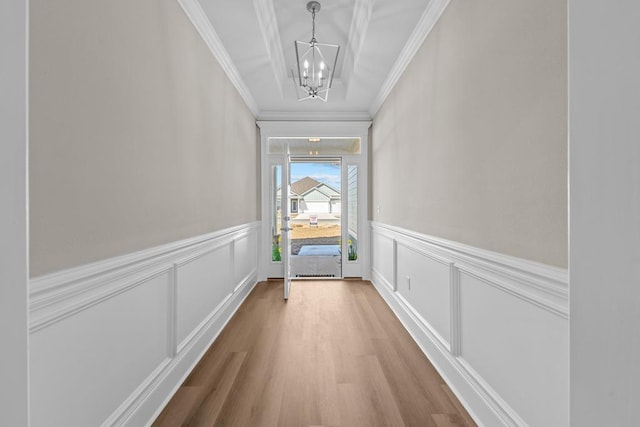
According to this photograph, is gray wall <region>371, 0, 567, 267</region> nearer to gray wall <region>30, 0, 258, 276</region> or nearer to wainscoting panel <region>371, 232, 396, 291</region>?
wainscoting panel <region>371, 232, 396, 291</region>

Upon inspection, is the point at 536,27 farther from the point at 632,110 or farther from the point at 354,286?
the point at 354,286

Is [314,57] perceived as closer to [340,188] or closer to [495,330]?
[340,188]

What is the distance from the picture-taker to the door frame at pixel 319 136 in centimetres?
484

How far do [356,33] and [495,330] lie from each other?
2800mm

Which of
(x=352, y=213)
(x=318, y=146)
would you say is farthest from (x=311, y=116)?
(x=352, y=213)

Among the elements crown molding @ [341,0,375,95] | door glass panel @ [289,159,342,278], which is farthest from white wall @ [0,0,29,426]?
door glass panel @ [289,159,342,278]

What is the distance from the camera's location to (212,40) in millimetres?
2709

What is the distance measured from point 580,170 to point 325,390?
6.49ft

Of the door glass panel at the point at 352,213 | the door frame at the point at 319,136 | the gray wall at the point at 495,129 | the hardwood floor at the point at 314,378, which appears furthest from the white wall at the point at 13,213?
the door glass panel at the point at 352,213

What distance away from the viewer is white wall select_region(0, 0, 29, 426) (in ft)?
1.23

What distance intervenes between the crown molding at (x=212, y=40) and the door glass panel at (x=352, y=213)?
203cm

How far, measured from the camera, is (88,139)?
4.12 feet

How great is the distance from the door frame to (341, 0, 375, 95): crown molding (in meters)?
0.94

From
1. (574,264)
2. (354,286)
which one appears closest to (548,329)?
(574,264)
